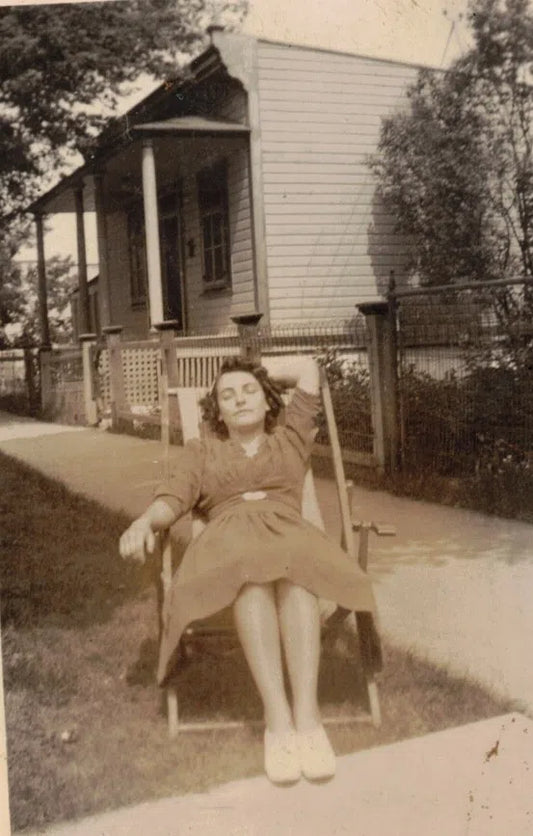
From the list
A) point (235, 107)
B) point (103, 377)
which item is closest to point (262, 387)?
point (103, 377)

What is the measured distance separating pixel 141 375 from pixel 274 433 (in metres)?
3.57

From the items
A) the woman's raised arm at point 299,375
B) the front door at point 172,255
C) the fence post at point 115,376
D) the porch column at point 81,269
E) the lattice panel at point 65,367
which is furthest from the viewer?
the front door at point 172,255

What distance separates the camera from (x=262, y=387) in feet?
8.88

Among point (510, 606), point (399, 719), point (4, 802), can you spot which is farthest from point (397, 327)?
point (4, 802)

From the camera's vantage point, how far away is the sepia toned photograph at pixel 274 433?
227 cm

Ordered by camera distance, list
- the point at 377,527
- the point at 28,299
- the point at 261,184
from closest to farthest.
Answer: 1. the point at 377,527
2. the point at 28,299
3. the point at 261,184

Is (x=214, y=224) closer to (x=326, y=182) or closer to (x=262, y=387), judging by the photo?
(x=326, y=182)

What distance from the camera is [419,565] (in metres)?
3.49

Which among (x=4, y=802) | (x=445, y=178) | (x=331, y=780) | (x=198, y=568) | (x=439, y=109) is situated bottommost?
(x=4, y=802)

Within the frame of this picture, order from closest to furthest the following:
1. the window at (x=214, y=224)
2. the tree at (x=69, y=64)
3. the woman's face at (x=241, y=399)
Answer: the woman's face at (x=241, y=399)
the tree at (x=69, y=64)
the window at (x=214, y=224)

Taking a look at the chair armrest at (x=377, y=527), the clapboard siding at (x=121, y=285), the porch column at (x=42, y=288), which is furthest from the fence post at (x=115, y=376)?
the chair armrest at (x=377, y=527)

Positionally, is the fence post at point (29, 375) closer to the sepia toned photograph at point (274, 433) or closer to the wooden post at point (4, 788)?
the sepia toned photograph at point (274, 433)

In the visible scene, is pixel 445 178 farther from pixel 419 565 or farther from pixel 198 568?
pixel 198 568

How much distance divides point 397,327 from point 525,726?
9.04 ft
